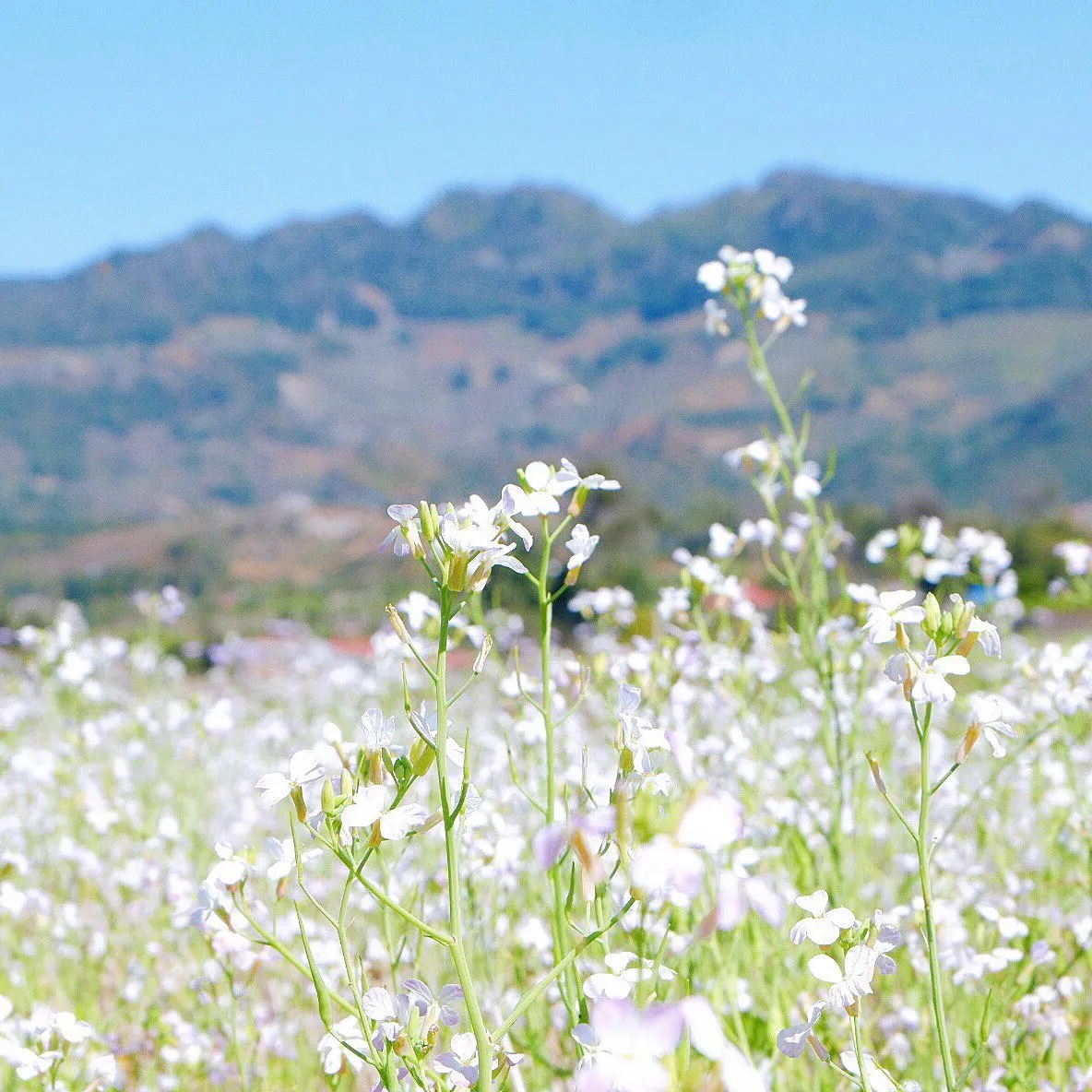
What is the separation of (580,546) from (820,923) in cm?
61

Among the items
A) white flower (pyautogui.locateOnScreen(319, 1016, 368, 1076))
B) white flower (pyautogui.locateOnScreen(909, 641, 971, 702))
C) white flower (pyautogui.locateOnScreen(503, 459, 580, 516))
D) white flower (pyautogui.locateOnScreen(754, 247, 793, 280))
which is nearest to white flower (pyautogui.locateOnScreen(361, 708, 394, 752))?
white flower (pyautogui.locateOnScreen(503, 459, 580, 516))

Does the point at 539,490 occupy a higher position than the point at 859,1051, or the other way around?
the point at 539,490

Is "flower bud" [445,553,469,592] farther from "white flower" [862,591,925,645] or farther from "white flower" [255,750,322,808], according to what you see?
"white flower" [862,591,925,645]

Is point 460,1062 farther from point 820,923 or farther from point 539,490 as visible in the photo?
point 539,490

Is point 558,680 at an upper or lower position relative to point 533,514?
lower

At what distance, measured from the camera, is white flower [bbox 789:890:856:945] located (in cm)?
145

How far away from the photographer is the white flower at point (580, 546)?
1.69 metres

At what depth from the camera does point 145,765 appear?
6309 mm

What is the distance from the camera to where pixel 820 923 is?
4.82 ft

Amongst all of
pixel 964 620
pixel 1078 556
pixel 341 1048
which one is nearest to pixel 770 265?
pixel 1078 556

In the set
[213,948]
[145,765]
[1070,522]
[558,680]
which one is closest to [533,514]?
[213,948]

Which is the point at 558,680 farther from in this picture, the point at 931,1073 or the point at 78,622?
the point at 78,622

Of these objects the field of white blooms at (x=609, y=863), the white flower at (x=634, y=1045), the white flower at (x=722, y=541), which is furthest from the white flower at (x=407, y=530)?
the white flower at (x=722, y=541)

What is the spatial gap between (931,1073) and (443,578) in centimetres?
174
